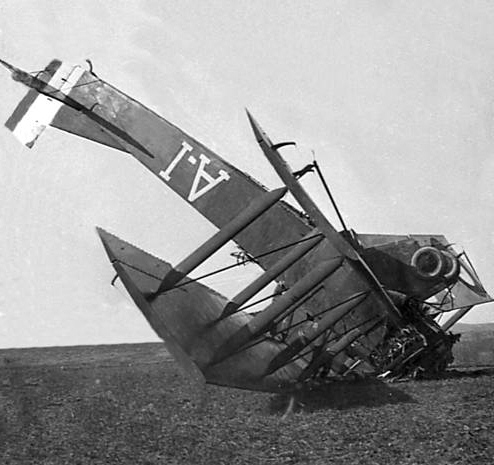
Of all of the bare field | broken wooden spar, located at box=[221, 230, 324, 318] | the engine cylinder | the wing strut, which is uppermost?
the engine cylinder

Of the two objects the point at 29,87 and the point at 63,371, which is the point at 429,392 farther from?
the point at 29,87

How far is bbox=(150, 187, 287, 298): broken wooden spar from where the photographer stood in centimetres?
1010

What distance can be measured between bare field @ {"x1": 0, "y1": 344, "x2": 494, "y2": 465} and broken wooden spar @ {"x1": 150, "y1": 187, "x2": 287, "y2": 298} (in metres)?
2.24

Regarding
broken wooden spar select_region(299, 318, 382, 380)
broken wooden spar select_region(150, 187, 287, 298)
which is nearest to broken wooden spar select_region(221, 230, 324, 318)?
broken wooden spar select_region(150, 187, 287, 298)

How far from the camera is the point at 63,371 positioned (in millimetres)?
16469

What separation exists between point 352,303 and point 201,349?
298 cm

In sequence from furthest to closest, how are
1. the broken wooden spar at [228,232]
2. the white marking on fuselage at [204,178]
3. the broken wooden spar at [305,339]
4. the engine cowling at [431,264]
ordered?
the white marking on fuselage at [204,178]
the engine cowling at [431,264]
the broken wooden spar at [305,339]
the broken wooden spar at [228,232]

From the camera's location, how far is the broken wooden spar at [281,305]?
1038cm

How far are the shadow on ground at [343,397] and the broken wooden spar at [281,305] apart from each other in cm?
118

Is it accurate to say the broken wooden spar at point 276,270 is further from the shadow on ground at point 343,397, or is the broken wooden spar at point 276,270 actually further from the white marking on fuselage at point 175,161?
the white marking on fuselage at point 175,161

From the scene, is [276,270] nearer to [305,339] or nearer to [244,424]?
[305,339]

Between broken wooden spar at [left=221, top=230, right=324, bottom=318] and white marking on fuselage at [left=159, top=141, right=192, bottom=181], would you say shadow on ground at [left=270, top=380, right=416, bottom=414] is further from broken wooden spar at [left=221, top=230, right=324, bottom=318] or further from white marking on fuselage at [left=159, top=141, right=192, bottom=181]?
white marking on fuselage at [left=159, top=141, right=192, bottom=181]

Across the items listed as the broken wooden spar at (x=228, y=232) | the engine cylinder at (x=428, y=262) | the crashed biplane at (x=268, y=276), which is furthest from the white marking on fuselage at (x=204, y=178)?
the engine cylinder at (x=428, y=262)

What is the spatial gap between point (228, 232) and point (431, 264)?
5060mm
